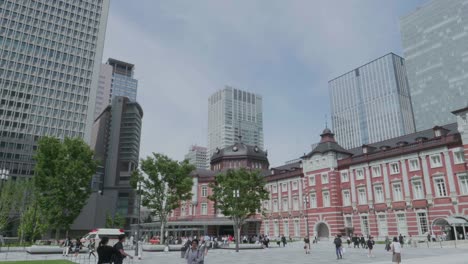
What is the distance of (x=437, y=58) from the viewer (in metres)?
112

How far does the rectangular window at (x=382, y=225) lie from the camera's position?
43.8 meters

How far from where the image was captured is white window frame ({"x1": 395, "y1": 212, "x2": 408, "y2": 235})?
41625 mm

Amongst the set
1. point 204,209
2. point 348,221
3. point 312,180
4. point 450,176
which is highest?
point 312,180

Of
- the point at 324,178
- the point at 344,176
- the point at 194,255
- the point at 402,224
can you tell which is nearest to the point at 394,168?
the point at 402,224

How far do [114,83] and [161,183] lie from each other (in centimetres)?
15415

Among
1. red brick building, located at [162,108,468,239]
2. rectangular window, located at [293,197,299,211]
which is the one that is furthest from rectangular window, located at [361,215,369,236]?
rectangular window, located at [293,197,299,211]

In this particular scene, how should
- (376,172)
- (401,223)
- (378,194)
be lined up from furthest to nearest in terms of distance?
(376,172)
(378,194)
(401,223)

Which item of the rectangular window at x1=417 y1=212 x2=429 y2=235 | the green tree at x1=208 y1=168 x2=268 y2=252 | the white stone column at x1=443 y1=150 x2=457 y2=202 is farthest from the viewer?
the rectangular window at x1=417 y1=212 x2=429 y2=235

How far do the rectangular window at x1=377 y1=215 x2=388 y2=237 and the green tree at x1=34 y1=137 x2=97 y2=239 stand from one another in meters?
36.3

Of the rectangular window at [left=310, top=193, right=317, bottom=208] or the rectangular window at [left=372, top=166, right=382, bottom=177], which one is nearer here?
the rectangular window at [left=372, top=166, right=382, bottom=177]

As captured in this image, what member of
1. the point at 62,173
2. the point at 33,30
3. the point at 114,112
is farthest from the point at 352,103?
the point at 62,173

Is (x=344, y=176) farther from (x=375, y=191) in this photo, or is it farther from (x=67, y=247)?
(x=67, y=247)

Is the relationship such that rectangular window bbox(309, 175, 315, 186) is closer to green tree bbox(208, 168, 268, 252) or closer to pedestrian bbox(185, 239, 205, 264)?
green tree bbox(208, 168, 268, 252)

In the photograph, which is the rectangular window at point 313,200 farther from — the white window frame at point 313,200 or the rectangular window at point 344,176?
the rectangular window at point 344,176
